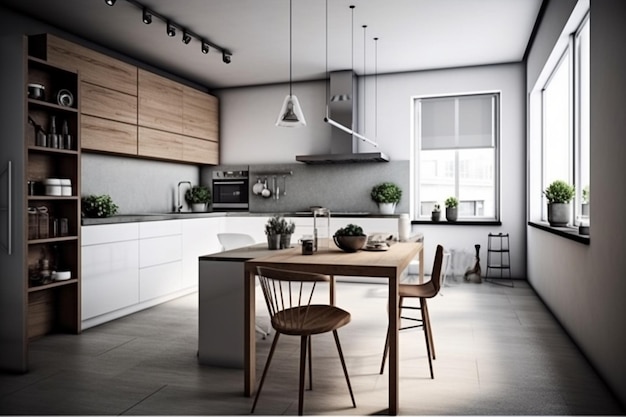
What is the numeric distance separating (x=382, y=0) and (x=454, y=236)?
3.40 meters

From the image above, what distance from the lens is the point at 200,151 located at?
670 centimetres

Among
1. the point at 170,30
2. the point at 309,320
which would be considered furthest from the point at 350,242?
the point at 170,30

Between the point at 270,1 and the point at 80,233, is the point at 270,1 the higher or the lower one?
the higher one

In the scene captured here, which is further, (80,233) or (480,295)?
(480,295)

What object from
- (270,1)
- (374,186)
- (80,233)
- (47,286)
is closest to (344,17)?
(270,1)

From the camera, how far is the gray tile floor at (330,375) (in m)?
2.40

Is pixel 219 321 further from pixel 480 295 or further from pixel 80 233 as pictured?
pixel 480 295

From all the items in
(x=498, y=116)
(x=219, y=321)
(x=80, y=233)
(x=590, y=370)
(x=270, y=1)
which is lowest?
(x=590, y=370)

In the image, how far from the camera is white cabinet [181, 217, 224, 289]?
5.35 meters

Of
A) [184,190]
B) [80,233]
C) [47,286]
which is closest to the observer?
[47,286]

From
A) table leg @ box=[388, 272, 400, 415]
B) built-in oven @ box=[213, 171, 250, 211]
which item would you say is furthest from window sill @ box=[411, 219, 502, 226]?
table leg @ box=[388, 272, 400, 415]

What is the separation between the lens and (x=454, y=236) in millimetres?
6371

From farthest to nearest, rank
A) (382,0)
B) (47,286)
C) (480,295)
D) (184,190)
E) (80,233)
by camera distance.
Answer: (184,190), (480,295), (382,0), (80,233), (47,286)

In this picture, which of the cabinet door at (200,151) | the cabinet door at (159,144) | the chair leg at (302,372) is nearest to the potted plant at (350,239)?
the chair leg at (302,372)
